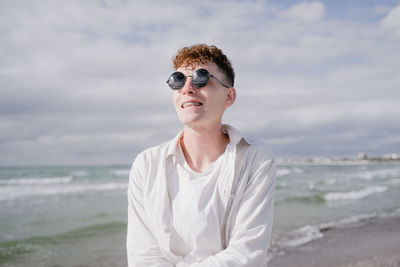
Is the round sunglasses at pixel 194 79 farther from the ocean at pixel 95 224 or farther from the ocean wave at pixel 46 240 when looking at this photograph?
the ocean wave at pixel 46 240

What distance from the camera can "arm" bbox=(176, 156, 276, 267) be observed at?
7.50 feet

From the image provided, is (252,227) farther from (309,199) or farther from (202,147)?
(309,199)

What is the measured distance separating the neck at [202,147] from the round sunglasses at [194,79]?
33cm

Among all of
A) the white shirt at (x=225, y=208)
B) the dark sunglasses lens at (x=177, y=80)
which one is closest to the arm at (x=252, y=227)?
the white shirt at (x=225, y=208)

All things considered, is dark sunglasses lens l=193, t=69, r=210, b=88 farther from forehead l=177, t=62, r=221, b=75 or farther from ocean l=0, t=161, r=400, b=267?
ocean l=0, t=161, r=400, b=267

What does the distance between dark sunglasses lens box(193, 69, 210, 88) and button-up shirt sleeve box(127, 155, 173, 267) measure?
2.30 ft

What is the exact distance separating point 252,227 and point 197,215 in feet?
1.23

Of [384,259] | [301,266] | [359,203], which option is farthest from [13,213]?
[359,203]

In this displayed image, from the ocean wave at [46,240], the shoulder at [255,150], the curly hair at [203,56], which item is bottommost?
the ocean wave at [46,240]

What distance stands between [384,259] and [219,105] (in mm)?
5005

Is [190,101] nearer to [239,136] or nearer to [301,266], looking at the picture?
[239,136]

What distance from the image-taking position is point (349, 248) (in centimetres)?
700

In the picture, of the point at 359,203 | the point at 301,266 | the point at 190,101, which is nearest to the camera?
the point at 190,101

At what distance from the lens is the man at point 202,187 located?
2389mm
